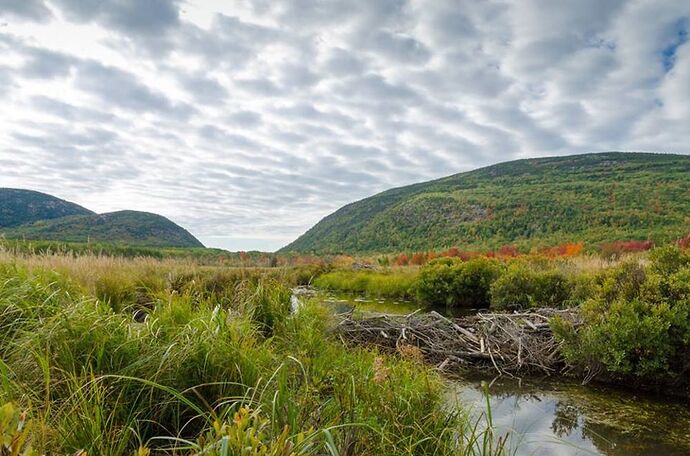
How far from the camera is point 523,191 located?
77.2m

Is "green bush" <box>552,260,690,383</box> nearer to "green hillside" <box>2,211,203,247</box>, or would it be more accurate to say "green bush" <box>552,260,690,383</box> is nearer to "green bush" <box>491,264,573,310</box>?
"green bush" <box>491,264,573,310</box>

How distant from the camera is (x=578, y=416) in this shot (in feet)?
17.5

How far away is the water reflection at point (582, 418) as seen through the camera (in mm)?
4457

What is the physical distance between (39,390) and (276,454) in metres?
2.30

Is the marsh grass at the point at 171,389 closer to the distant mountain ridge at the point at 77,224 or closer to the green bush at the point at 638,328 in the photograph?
the green bush at the point at 638,328

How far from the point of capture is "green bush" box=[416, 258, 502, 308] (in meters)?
16.2

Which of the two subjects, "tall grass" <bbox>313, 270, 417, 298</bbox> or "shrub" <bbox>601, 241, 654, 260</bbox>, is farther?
"shrub" <bbox>601, 241, 654, 260</bbox>

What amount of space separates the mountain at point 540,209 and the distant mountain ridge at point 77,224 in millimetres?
39745

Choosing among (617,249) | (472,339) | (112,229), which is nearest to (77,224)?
(112,229)

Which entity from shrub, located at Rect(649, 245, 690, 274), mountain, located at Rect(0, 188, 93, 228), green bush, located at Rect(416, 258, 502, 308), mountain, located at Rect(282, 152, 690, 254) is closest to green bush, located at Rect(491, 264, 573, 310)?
green bush, located at Rect(416, 258, 502, 308)

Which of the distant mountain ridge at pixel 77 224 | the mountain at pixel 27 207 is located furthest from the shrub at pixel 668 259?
the mountain at pixel 27 207

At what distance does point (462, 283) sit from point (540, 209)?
52.0m

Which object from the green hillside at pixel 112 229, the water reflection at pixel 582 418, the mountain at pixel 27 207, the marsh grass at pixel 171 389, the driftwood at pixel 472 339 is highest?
the mountain at pixel 27 207

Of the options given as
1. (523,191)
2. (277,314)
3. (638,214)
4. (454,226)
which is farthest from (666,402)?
(523,191)
